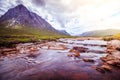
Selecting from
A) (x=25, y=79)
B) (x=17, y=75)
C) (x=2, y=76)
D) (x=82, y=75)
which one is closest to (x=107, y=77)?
(x=82, y=75)

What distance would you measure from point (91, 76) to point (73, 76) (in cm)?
340

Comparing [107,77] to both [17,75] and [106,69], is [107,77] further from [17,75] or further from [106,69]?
[17,75]

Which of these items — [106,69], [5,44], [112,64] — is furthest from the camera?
[5,44]

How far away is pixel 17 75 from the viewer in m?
21.7

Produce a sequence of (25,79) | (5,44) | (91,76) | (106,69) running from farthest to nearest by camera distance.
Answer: (5,44), (106,69), (91,76), (25,79)

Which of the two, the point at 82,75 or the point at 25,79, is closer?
the point at 25,79

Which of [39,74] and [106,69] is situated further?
[106,69]

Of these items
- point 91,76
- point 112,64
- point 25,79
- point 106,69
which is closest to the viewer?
point 25,79

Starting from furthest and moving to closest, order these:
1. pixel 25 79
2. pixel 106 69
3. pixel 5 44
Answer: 1. pixel 5 44
2. pixel 106 69
3. pixel 25 79

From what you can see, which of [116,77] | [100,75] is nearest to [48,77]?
[100,75]

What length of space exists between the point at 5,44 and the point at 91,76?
5792 cm

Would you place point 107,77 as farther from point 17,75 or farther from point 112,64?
point 17,75

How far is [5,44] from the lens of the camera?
212 feet

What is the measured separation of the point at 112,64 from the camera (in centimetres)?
2716
